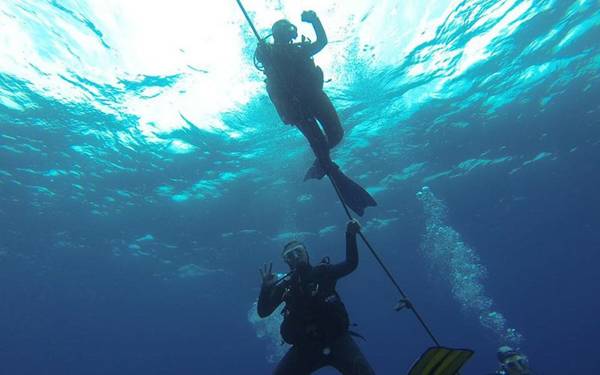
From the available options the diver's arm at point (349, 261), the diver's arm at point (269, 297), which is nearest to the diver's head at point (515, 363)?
the diver's arm at point (349, 261)

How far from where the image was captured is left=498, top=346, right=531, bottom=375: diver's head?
8.06 meters

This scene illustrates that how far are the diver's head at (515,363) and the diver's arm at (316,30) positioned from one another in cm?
768

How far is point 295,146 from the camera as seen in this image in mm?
17094

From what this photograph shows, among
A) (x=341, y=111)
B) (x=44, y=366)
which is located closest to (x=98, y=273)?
(x=341, y=111)

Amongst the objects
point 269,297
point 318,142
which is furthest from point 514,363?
point 318,142

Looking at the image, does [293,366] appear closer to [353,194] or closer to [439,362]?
[439,362]

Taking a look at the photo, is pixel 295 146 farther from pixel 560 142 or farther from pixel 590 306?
pixel 590 306

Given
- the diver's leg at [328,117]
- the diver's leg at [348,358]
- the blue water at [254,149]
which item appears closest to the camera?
the diver's leg at [348,358]

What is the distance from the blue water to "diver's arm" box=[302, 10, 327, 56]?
493 centimetres

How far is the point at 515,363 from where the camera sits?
26.5ft

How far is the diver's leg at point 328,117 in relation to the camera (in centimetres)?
630

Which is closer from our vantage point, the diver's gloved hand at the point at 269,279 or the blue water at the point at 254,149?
the diver's gloved hand at the point at 269,279

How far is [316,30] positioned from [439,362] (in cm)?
493

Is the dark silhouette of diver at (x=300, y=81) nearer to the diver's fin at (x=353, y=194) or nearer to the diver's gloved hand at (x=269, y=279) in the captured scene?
the diver's fin at (x=353, y=194)
